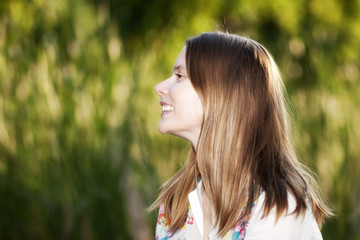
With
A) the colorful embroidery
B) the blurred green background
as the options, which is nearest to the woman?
the colorful embroidery

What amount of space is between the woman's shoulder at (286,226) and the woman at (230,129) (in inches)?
1.7

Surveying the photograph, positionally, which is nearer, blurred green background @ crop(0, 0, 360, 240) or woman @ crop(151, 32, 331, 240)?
woman @ crop(151, 32, 331, 240)

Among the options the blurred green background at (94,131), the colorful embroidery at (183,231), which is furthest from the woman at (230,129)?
the blurred green background at (94,131)

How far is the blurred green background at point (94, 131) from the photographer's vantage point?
2.96m

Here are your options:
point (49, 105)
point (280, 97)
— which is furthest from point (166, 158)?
point (280, 97)

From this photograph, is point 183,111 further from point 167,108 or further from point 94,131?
point 94,131

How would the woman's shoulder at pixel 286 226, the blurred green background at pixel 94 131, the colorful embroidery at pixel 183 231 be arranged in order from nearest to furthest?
1. the woman's shoulder at pixel 286 226
2. the colorful embroidery at pixel 183 231
3. the blurred green background at pixel 94 131

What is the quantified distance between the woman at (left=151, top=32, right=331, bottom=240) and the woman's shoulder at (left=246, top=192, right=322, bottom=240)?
4cm

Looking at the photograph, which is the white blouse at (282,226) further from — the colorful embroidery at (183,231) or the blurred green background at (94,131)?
the blurred green background at (94,131)

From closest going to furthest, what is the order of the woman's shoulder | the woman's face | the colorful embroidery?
the woman's shoulder
the colorful embroidery
the woman's face

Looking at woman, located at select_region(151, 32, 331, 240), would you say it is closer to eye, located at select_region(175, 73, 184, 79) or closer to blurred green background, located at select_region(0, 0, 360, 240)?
eye, located at select_region(175, 73, 184, 79)

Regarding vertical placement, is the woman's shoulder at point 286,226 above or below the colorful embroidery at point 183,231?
above

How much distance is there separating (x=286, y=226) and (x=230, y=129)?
1.18 feet

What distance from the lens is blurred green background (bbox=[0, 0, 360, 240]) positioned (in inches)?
117
